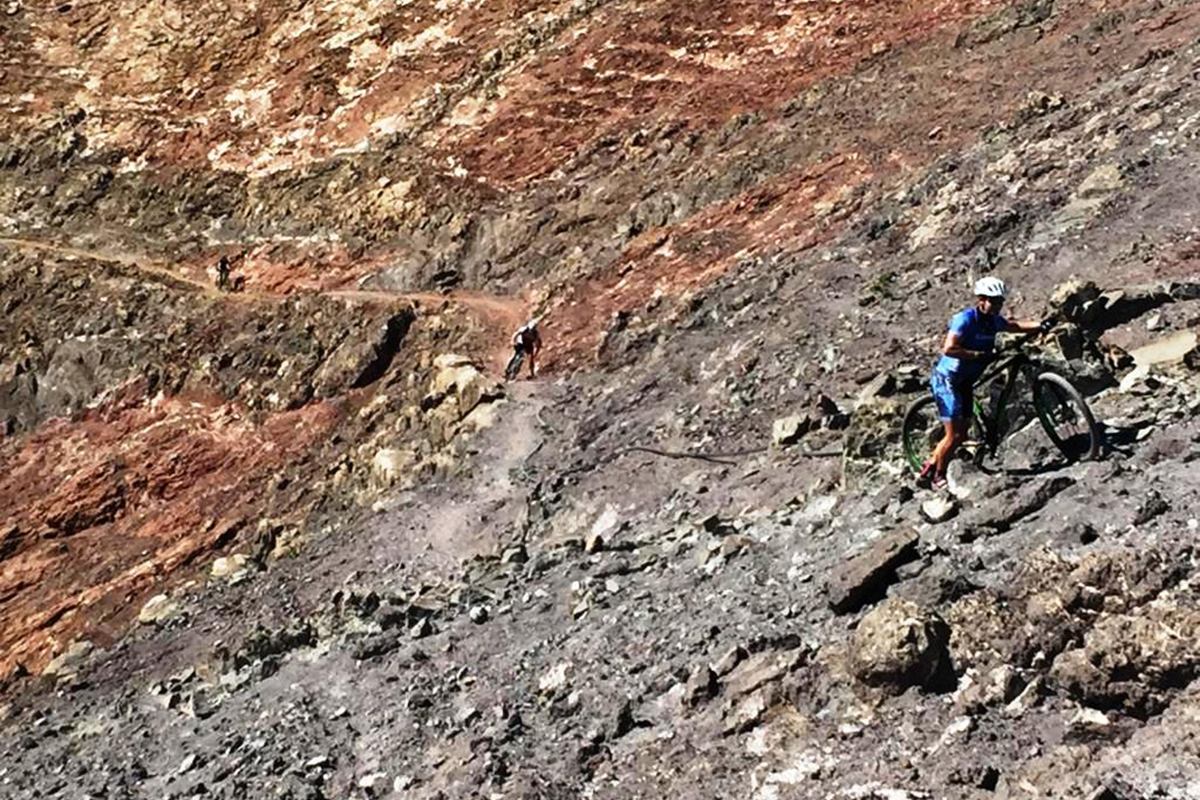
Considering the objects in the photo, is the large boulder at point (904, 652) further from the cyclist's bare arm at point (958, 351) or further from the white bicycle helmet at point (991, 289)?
the white bicycle helmet at point (991, 289)

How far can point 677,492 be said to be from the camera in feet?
43.6

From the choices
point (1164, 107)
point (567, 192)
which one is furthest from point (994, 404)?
point (567, 192)

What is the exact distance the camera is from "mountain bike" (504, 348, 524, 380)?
2078 cm

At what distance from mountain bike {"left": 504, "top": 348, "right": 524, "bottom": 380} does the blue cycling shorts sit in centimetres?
1257

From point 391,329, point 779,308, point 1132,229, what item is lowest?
point 391,329

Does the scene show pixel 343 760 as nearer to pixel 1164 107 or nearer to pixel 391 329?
pixel 1164 107

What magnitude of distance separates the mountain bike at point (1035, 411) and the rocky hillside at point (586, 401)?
0.67 ft

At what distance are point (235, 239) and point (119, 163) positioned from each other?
649 cm

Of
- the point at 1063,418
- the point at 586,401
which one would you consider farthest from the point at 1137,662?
the point at 586,401

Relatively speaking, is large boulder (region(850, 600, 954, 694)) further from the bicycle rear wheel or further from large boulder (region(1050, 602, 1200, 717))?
the bicycle rear wheel

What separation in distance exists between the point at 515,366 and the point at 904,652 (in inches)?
585

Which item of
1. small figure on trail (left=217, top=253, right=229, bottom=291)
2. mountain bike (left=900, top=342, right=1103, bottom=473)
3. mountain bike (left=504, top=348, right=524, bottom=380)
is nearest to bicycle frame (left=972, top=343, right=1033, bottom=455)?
mountain bike (left=900, top=342, right=1103, bottom=473)

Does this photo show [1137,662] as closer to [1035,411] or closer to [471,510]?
[1035,411]

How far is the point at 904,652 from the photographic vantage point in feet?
21.8
